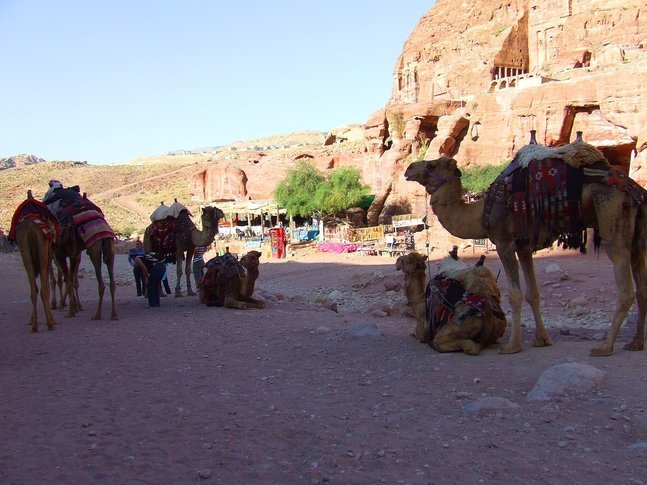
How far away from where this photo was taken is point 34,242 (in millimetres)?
9852

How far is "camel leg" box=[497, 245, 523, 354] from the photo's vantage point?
277 inches

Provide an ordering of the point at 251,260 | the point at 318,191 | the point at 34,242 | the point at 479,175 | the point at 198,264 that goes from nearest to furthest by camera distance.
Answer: the point at 34,242, the point at 251,260, the point at 198,264, the point at 479,175, the point at 318,191

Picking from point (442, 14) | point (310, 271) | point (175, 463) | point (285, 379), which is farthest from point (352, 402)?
point (442, 14)

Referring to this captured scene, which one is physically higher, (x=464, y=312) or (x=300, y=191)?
(x=300, y=191)

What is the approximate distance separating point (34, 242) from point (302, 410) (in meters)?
6.29

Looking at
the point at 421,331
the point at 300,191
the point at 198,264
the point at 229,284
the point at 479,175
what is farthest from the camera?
the point at 300,191

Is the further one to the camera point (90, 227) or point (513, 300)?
point (90, 227)

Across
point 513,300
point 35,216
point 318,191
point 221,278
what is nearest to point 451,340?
point 513,300

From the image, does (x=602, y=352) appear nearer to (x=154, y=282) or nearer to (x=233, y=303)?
(x=233, y=303)

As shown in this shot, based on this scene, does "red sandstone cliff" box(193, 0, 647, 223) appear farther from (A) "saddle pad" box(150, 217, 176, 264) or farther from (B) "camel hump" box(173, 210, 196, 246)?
(A) "saddle pad" box(150, 217, 176, 264)

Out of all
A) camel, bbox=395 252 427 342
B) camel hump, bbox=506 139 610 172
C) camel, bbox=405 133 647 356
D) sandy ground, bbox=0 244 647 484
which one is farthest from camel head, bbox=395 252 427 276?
camel hump, bbox=506 139 610 172

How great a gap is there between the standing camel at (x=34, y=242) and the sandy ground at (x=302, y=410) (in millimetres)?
644

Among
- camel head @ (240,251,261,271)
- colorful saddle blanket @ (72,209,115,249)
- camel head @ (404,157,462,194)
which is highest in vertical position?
camel head @ (404,157,462,194)

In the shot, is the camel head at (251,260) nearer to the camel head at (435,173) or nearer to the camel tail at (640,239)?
the camel head at (435,173)
